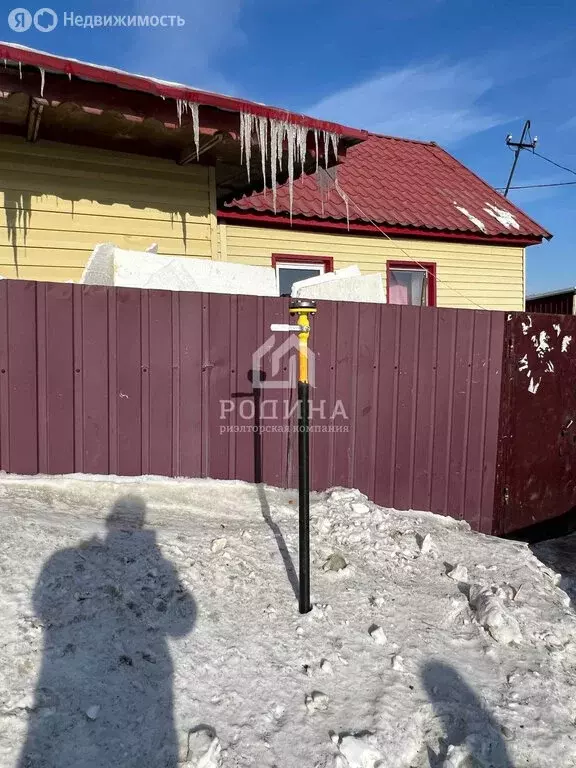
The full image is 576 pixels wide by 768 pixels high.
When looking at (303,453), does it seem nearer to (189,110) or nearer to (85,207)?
(189,110)

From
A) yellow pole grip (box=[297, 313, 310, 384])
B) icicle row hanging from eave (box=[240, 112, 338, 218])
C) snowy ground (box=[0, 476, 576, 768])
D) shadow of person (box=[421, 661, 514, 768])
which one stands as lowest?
shadow of person (box=[421, 661, 514, 768])

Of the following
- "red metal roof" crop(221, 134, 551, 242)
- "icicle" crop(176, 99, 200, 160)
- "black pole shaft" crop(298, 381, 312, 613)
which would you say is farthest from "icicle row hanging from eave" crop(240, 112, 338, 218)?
"black pole shaft" crop(298, 381, 312, 613)

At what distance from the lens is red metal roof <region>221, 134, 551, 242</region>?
8398mm

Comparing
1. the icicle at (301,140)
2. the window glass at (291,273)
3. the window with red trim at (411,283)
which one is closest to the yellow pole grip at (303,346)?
the icicle at (301,140)

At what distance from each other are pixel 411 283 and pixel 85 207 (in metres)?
5.88

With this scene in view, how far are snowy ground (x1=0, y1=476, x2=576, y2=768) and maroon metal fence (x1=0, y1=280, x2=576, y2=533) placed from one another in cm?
39

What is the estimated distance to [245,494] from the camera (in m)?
4.01

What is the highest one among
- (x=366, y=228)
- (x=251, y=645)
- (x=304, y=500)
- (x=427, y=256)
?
(x=366, y=228)

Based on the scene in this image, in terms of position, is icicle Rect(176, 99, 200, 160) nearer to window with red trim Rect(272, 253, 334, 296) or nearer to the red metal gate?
the red metal gate

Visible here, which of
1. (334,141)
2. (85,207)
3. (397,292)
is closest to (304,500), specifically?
(334,141)

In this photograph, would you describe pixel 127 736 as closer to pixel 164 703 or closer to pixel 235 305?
pixel 164 703

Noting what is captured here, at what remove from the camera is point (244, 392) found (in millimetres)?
4117

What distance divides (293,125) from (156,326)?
2358 mm

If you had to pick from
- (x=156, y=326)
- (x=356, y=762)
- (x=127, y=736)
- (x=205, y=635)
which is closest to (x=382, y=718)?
(x=356, y=762)
